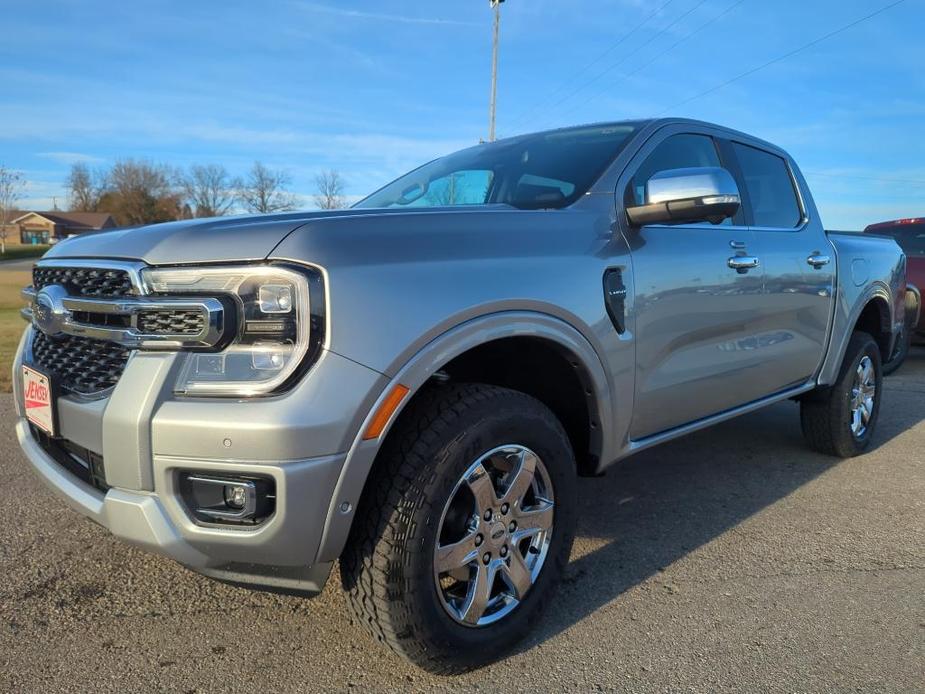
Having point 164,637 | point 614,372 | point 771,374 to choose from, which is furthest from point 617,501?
point 164,637

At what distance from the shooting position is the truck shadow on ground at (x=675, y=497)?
9.21 feet

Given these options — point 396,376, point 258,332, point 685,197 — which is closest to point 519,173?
point 685,197

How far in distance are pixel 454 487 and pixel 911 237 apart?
8711mm

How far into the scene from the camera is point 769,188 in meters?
3.98

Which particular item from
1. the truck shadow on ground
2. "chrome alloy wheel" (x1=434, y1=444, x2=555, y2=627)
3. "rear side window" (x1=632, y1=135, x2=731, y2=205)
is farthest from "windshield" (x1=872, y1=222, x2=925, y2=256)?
"chrome alloy wheel" (x1=434, y1=444, x2=555, y2=627)

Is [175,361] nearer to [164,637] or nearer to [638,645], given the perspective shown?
[164,637]

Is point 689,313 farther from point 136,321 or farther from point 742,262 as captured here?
point 136,321

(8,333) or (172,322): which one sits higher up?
→ (172,322)

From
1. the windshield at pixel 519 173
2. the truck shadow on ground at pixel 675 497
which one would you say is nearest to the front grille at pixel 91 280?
the windshield at pixel 519 173

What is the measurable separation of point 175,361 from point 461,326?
0.77 m

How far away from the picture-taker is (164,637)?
A: 2367mm

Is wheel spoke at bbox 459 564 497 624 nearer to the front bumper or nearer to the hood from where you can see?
the front bumper

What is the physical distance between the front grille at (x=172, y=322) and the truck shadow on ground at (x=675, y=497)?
4.78ft

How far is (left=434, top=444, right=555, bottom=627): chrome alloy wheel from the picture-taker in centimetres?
214
